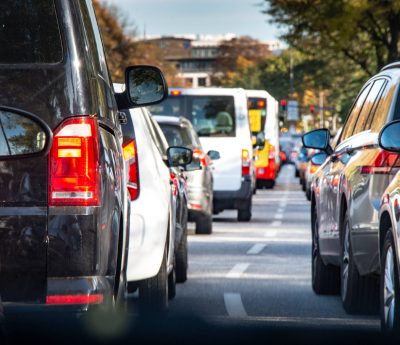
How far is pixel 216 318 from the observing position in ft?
34.6

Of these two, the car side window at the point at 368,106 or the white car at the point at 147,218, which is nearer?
the white car at the point at 147,218

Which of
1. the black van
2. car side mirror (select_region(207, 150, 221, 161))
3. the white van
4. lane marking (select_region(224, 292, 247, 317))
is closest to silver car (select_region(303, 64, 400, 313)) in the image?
lane marking (select_region(224, 292, 247, 317))

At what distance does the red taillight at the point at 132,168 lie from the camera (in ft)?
33.2

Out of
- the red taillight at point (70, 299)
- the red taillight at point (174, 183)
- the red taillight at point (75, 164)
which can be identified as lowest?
the red taillight at point (70, 299)

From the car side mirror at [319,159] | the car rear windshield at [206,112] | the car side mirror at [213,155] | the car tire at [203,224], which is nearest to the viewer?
the car side mirror at [319,159]

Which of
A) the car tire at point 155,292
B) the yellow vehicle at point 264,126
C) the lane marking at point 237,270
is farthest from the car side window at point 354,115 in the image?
the yellow vehicle at point 264,126

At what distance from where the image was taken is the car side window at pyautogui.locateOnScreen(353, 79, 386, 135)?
10.4 metres

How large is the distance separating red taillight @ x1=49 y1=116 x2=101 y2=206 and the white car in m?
3.67

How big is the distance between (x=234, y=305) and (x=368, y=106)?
1861mm

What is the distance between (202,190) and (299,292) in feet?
28.0

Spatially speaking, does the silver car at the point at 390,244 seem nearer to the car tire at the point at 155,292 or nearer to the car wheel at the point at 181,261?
the car tire at the point at 155,292

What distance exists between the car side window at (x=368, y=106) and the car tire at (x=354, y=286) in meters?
0.64

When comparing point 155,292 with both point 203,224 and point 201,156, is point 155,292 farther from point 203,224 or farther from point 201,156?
point 203,224

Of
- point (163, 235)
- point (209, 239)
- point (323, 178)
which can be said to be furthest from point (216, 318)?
point (209, 239)
